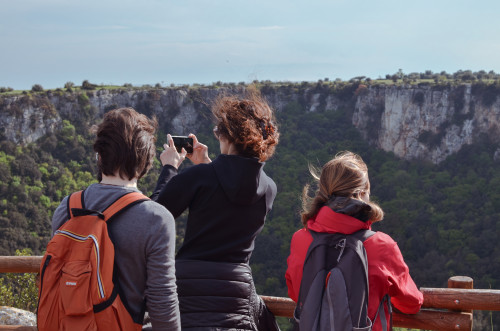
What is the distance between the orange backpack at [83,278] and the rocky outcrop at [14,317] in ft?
10.3

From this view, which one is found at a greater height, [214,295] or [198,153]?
[198,153]

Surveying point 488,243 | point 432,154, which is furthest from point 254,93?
point 432,154

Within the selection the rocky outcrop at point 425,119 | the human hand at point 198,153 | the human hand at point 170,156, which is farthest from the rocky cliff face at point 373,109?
the human hand at point 170,156

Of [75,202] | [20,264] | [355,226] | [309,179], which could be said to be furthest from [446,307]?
[309,179]

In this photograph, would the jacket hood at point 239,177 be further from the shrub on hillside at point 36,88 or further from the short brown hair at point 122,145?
the shrub on hillside at point 36,88

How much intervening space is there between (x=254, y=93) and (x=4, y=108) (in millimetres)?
29958

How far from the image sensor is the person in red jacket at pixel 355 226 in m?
2.12

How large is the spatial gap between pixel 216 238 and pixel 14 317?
3352 mm

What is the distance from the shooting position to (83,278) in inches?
68.8

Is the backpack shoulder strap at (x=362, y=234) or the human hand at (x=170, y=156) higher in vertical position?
the human hand at (x=170, y=156)

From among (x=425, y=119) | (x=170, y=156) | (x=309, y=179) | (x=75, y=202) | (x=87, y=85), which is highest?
(x=170, y=156)

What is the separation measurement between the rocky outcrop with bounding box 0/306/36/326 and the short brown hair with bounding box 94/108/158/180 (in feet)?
10.9

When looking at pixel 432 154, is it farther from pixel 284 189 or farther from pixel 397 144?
pixel 284 189

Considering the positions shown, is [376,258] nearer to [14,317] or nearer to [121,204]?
[121,204]
